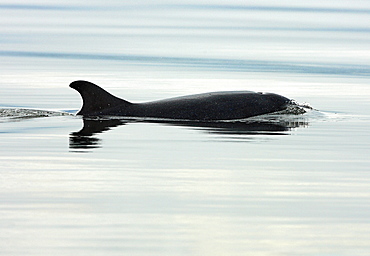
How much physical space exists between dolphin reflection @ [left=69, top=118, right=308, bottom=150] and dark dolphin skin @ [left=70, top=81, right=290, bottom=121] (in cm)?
42

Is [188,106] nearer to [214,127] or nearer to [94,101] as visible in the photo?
[94,101]

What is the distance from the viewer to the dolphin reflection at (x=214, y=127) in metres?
13.4

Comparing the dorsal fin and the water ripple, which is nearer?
the dorsal fin

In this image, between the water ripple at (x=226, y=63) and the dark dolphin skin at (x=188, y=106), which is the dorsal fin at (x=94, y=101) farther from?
the water ripple at (x=226, y=63)

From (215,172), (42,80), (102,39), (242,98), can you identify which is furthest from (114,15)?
(215,172)

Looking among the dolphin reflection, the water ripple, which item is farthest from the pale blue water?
the water ripple

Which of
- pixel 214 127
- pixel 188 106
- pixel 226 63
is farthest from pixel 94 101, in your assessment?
pixel 226 63

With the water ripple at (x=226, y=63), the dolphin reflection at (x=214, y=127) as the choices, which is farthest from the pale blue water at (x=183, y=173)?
the water ripple at (x=226, y=63)

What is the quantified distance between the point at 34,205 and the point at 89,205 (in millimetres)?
428

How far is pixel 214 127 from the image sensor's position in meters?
14.9

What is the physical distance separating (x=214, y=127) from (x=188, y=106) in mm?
1529

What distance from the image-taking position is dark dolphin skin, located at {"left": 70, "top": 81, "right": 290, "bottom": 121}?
16125mm

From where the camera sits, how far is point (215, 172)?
34.4 feet

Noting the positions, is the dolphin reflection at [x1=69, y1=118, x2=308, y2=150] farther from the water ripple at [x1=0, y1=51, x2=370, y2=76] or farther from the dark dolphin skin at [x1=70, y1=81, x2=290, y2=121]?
the water ripple at [x1=0, y1=51, x2=370, y2=76]
